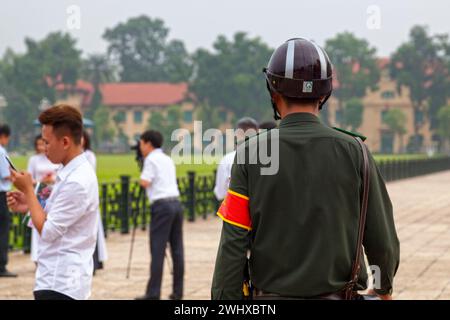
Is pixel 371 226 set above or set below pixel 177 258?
above

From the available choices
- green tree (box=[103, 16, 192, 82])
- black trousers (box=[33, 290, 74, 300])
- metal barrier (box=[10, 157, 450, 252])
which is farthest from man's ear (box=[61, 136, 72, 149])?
green tree (box=[103, 16, 192, 82])

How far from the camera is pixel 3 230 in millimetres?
10977

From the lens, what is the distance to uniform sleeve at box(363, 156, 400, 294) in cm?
329

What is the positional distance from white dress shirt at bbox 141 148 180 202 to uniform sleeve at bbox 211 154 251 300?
6089 mm

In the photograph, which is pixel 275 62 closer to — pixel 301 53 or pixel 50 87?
pixel 301 53

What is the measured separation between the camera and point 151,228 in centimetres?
938

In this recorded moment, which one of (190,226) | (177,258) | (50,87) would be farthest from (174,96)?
(177,258)

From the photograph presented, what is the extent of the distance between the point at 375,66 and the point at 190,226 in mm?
85153

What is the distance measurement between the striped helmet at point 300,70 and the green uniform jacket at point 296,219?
0.49 feet

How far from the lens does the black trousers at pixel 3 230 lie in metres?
10.8

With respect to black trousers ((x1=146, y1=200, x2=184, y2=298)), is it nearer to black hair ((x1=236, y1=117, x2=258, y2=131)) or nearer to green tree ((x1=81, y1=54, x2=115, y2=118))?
black hair ((x1=236, y1=117, x2=258, y2=131))

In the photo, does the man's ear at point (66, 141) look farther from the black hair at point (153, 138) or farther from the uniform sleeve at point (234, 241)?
the black hair at point (153, 138)

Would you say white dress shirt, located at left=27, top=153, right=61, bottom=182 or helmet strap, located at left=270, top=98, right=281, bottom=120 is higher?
helmet strap, located at left=270, top=98, right=281, bottom=120

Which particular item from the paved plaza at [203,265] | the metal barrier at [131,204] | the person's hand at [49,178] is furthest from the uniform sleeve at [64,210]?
the metal barrier at [131,204]
